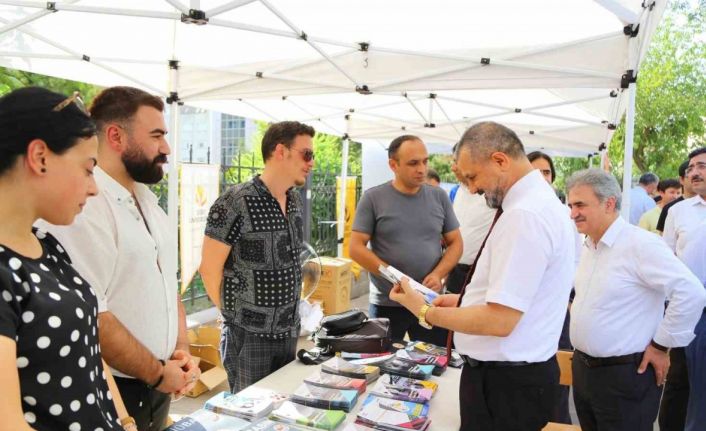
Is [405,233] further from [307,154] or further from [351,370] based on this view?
[351,370]

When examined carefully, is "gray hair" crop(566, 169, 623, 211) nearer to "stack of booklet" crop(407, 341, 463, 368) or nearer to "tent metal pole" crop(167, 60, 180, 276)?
"stack of booklet" crop(407, 341, 463, 368)

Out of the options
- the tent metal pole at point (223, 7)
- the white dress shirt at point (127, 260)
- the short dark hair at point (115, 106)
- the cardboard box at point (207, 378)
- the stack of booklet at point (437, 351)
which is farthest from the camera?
the cardboard box at point (207, 378)

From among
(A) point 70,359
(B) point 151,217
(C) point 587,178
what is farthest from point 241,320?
(C) point 587,178

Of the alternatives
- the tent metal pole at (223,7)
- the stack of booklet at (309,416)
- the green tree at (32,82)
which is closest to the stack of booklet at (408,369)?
the stack of booklet at (309,416)

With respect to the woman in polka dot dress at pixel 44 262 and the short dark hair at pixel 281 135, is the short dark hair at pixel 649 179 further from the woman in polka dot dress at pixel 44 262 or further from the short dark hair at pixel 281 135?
the woman in polka dot dress at pixel 44 262

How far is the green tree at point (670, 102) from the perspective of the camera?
16547 mm

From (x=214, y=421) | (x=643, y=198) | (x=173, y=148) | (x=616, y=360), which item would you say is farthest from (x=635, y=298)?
(x=643, y=198)

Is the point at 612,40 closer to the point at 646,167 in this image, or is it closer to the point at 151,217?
the point at 151,217

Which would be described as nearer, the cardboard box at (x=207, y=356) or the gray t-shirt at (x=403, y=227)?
the gray t-shirt at (x=403, y=227)

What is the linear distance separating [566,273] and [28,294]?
153cm

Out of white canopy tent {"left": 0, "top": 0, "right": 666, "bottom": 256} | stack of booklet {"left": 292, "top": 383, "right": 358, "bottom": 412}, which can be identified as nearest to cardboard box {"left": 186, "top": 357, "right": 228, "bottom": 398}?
white canopy tent {"left": 0, "top": 0, "right": 666, "bottom": 256}

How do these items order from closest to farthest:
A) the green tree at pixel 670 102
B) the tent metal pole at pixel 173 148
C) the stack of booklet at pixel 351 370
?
the stack of booklet at pixel 351 370 < the tent metal pole at pixel 173 148 < the green tree at pixel 670 102

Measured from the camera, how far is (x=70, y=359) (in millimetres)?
975

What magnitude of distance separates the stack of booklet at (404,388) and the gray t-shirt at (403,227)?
42.1 inches
